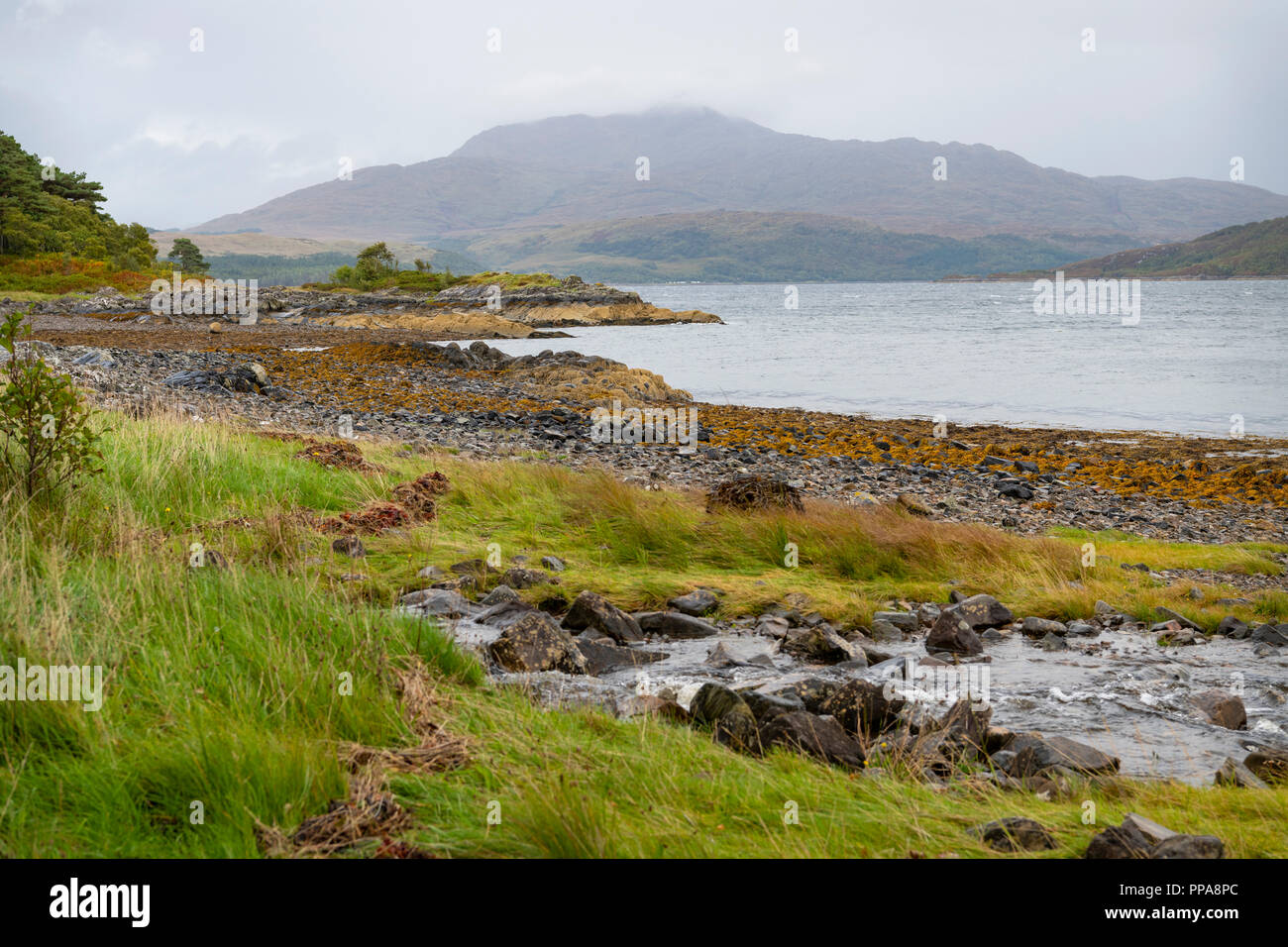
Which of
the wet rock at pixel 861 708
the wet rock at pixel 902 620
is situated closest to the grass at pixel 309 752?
the wet rock at pixel 861 708

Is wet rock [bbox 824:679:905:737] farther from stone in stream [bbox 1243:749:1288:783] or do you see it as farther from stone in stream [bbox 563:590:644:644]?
stone in stream [bbox 563:590:644:644]

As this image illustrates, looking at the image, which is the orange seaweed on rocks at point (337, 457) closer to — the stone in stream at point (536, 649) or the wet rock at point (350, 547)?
the wet rock at point (350, 547)

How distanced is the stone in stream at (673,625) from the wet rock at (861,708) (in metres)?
2.49

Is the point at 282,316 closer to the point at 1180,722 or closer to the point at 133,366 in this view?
the point at 133,366

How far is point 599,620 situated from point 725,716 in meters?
2.77

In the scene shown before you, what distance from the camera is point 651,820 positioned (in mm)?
3789

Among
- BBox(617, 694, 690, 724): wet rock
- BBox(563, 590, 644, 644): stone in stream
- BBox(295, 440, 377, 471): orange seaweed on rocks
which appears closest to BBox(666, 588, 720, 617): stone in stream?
BBox(563, 590, 644, 644): stone in stream

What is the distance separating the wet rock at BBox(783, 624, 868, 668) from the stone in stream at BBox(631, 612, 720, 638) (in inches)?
31.6

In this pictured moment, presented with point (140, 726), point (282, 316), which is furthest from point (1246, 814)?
point (282, 316)

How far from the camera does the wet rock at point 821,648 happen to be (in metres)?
7.63

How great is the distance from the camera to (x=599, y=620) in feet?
26.0

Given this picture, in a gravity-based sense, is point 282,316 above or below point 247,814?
above

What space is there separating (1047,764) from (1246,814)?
97 centimetres

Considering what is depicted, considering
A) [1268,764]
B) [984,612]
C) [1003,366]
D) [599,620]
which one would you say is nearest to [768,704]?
[599,620]
